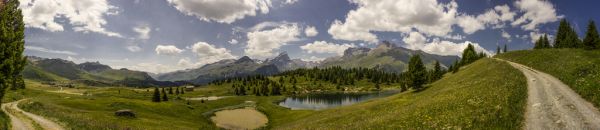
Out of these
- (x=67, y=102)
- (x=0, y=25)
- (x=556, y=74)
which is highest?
(x=0, y=25)

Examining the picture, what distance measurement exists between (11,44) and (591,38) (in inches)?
5211

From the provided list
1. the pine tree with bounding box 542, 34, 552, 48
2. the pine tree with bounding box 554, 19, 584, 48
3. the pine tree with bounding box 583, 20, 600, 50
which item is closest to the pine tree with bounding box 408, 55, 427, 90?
the pine tree with bounding box 583, 20, 600, 50

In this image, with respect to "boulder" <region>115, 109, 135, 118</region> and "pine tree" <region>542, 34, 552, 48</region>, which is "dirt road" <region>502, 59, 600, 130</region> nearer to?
"boulder" <region>115, 109, 135, 118</region>

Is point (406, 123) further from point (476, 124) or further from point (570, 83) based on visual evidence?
point (570, 83)

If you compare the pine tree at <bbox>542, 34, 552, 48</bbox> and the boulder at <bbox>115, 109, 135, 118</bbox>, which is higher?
the pine tree at <bbox>542, 34, 552, 48</bbox>

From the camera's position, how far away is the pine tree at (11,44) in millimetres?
32719

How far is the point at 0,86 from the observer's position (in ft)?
107

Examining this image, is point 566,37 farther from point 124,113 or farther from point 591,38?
point 124,113

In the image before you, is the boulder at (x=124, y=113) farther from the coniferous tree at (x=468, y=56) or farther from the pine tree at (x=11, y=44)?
the coniferous tree at (x=468, y=56)

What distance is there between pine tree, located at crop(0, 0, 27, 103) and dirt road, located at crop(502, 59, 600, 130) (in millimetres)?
A: 40054

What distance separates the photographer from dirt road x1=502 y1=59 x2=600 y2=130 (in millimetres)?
22402

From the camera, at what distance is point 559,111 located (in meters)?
26.7

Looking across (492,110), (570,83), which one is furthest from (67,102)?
(570,83)

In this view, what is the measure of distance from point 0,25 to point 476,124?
38076 mm
